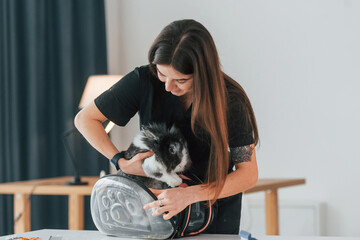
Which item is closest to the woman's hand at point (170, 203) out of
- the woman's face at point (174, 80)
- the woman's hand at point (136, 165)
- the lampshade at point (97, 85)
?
the woman's hand at point (136, 165)

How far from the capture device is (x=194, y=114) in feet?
4.18

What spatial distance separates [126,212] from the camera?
1.25 m

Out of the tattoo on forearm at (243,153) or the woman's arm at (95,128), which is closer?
the tattoo on forearm at (243,153)

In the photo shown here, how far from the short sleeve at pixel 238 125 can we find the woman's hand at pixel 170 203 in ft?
0.68

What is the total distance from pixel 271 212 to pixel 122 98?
5.18 feet

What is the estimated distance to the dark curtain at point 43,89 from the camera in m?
2.82

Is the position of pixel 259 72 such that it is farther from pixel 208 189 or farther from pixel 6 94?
pixel 208 189

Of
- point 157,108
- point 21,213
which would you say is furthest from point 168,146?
point 21,213

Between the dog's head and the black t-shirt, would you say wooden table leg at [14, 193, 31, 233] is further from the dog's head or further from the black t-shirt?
the dog's head

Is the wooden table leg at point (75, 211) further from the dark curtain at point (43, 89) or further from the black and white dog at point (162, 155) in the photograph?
the black and white dog at point (162, 155)

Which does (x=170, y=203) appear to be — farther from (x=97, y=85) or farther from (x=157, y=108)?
(x=97, y=85)

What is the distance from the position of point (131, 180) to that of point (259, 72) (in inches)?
84.3

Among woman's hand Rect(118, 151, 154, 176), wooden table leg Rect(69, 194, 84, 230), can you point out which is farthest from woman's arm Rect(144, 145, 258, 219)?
wooden table leg Rect(69, 194, 84, 230)

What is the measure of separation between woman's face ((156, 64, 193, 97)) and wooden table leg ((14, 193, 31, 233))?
1490 millimetres
